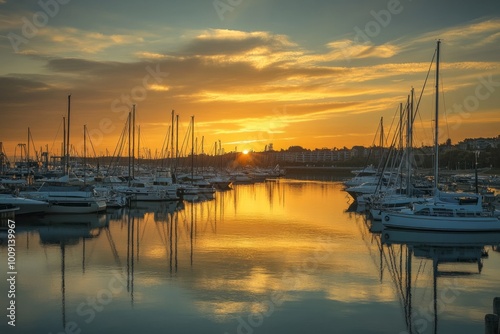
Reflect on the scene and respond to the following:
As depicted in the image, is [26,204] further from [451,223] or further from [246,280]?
[451,223]

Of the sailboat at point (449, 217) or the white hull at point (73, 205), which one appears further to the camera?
the white hull at point (73, 205)

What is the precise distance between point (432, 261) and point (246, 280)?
9357 mm

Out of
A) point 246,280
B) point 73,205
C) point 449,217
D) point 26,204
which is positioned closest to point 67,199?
point 73,205

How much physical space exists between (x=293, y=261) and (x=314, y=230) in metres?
10.5

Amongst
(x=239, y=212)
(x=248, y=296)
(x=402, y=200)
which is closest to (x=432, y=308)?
(x=248, y=296)

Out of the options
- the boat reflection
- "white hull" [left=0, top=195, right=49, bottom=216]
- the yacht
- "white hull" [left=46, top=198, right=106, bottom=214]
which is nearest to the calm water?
the boat reflection

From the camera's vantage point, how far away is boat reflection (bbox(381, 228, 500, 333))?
1605 centimetres

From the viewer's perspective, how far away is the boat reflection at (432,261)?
16047mm

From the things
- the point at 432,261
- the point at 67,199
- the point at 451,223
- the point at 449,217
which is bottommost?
the point at 432,261

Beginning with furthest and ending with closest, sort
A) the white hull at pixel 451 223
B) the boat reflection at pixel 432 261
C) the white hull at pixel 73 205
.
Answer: the white hull at pixel 73 205 → the white hull at pixel 451 223 → the boat reflection at pixel 432 261

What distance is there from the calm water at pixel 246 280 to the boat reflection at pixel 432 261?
6cm

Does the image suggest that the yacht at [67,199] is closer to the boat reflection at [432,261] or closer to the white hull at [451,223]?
the boat reflection at [432,261]

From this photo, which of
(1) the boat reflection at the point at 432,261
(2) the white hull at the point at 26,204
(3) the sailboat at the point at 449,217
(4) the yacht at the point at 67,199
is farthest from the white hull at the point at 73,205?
(1) the boat reflection at the point at 432,261

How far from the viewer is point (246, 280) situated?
18828 millimetres
